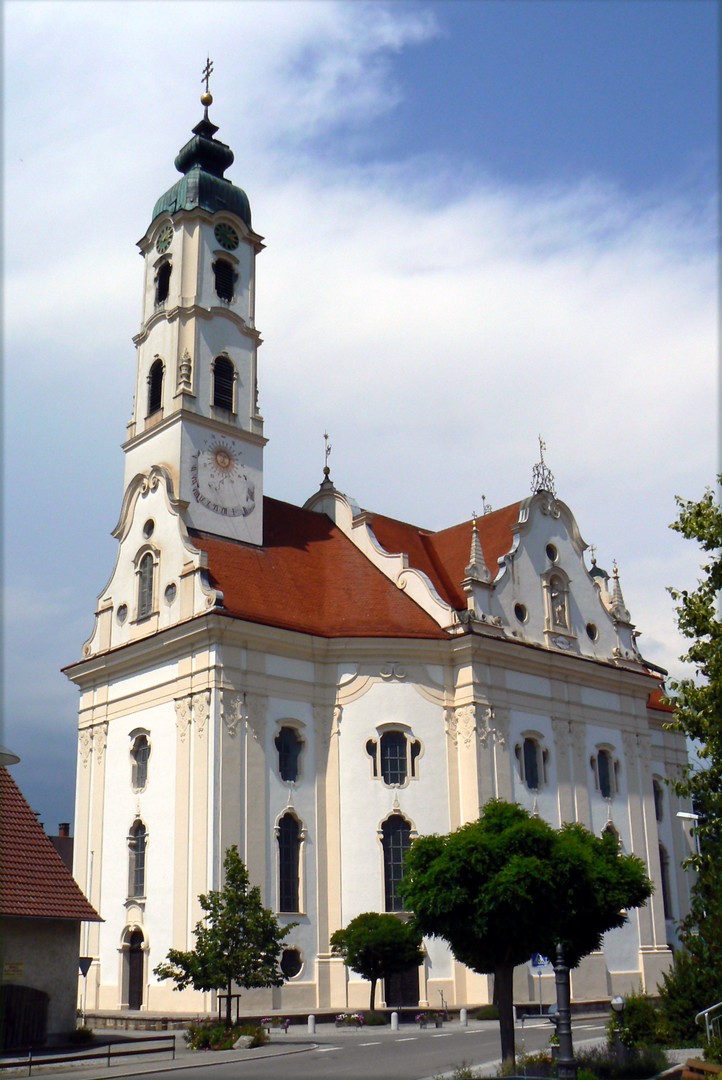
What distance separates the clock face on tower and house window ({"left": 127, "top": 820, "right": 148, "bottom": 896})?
11604 millimetres

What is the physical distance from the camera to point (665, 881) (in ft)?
151

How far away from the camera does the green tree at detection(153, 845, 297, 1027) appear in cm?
2689

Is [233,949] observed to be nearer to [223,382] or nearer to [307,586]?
[307,586]

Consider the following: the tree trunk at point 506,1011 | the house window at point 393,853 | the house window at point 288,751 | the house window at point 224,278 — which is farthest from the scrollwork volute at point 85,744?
the tree trunk at point 506,1011

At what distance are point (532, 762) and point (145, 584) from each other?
1579 centimetres

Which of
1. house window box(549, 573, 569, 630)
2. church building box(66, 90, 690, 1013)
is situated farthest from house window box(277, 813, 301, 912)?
house window box(549, 573, 569, 630)

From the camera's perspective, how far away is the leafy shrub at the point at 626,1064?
17.7 meters

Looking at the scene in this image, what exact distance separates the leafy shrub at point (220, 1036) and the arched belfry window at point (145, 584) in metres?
16.0

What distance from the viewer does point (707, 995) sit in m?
20.4

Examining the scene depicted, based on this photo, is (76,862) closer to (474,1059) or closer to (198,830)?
(198,830)

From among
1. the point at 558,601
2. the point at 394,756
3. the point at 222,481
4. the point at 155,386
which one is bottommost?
the point at 394,756

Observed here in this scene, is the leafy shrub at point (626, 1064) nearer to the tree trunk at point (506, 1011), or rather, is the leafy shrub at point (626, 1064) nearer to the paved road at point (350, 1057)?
the tree trunk at point (506, 1011)

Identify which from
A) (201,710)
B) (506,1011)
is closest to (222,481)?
(201,710)

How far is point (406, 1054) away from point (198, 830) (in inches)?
497
